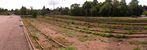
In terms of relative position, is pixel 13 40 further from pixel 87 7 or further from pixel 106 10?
pixel 87 7

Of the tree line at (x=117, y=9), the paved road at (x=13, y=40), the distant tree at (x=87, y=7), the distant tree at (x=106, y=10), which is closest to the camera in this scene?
the paved road at (x=13, y=40)

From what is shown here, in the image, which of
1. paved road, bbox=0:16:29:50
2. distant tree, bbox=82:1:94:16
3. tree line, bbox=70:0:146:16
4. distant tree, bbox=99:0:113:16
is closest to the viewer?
paved road, bbox=0:16:29:50

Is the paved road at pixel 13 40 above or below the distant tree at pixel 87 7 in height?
below

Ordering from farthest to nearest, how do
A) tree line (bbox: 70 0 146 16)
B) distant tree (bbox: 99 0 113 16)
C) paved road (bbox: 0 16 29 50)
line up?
tree line (bbox: 70 0 146 16) < distant tree (bbox: 99 0 113 16) < paved road (bbox: 0 16 29 50)

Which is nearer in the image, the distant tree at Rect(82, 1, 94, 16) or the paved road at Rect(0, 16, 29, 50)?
the paved road at Rect(0, 16, 29, 50)

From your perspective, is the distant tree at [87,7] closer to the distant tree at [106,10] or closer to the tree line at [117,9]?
the tree line at [117,9]

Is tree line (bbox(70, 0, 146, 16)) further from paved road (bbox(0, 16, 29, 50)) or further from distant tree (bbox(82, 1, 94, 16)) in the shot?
paved road (bbox(0, 16, 29, 50))

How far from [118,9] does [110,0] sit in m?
9.86

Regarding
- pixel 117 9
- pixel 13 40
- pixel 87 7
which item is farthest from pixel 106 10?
pixel 13 40

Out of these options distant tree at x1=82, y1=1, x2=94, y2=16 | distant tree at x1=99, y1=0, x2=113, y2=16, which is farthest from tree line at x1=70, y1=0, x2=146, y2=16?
distant tree at x1=82, y1=1, x2=94, y2=16

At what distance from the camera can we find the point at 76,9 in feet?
356

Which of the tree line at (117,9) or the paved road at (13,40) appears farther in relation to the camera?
the tree line at (117,9)

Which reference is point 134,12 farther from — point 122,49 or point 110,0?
point 122,49

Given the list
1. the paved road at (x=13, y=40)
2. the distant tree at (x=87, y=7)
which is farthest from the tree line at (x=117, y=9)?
the paved road at (x=13, y=40)
